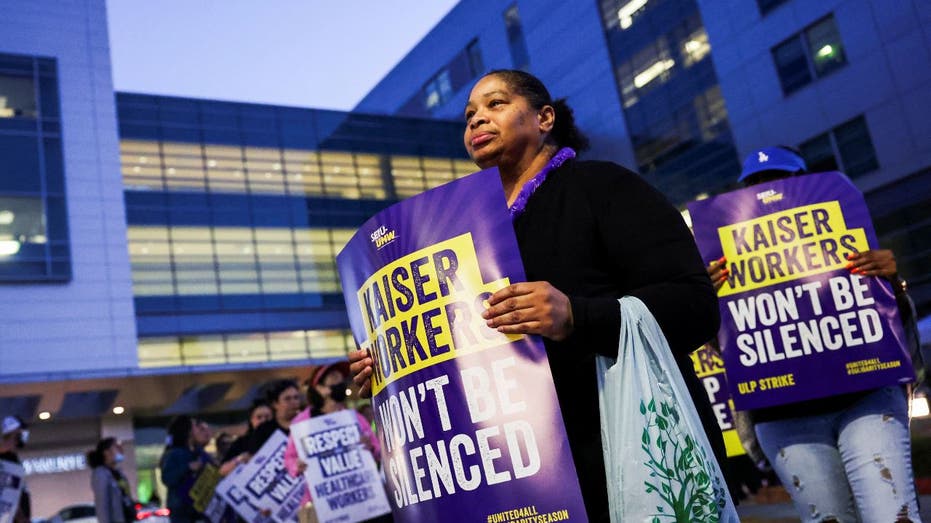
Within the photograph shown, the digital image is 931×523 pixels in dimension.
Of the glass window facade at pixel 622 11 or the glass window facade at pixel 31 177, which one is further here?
the glass window facade at pixel 622 11

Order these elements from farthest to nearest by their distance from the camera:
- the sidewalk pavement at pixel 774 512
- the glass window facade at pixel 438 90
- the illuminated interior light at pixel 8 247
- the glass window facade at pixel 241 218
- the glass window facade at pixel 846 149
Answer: the glass window facade at pixel 438 90, the glass window facade at pixel 241 218, the illuminated interior light at pixel 8 247, the glass window facade at pixel 846 149, the sidewalk pavement at pixel 774 512

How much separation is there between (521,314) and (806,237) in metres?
2.33

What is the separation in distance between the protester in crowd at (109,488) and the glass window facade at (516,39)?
118ft

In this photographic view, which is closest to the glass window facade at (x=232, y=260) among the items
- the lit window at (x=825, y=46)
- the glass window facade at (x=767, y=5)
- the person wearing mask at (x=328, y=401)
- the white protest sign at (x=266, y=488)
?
the glass window facade at (x=767, y=5)

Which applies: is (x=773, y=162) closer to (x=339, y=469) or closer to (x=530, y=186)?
(x=530, y=186)

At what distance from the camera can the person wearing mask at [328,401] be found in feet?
25.1

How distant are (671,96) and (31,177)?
2333cm

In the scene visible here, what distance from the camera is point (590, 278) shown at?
2266mm

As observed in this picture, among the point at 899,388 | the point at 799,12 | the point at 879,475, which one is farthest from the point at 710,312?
the point at 799,12

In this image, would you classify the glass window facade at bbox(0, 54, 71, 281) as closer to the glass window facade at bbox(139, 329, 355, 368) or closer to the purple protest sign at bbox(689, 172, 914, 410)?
the glass window facade at bbox(139, 329, 355, 368)

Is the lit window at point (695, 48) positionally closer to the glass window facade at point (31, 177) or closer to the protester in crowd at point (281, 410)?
the glass window facade at point (31, 177)

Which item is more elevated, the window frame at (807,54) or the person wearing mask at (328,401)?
the window frame at (807,54)

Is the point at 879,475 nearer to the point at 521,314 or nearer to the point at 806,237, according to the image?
the point at 806,237

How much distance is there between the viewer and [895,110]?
26.7m
